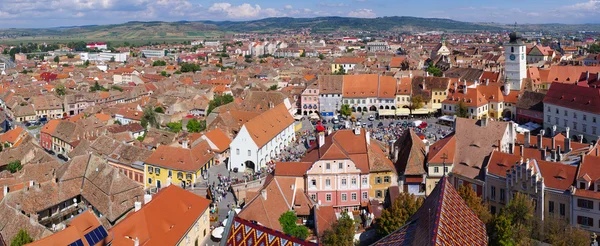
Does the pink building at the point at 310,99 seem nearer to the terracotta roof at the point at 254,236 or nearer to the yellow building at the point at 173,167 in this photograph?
the yellow building at the point at 173,167

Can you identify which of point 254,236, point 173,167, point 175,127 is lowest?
point 173,167

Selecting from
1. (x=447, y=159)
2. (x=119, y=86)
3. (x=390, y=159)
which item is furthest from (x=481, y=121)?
(x=119, y=86)

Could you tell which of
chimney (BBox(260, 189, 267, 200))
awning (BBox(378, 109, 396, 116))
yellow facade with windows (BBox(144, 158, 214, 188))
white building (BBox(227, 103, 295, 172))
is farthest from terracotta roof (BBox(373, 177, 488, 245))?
awning (BBox(378, 109, 396, 116))

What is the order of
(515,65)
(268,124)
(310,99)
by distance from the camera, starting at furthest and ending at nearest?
(310,99), (515,65), (268,124)

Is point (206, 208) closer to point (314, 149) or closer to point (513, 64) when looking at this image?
point (314, 149)

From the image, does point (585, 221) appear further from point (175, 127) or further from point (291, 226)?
point (175, 127)

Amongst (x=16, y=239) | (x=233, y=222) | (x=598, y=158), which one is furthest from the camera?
(x=598, y=158)

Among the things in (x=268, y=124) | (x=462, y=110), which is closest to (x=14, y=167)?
(x=268, y=124)
